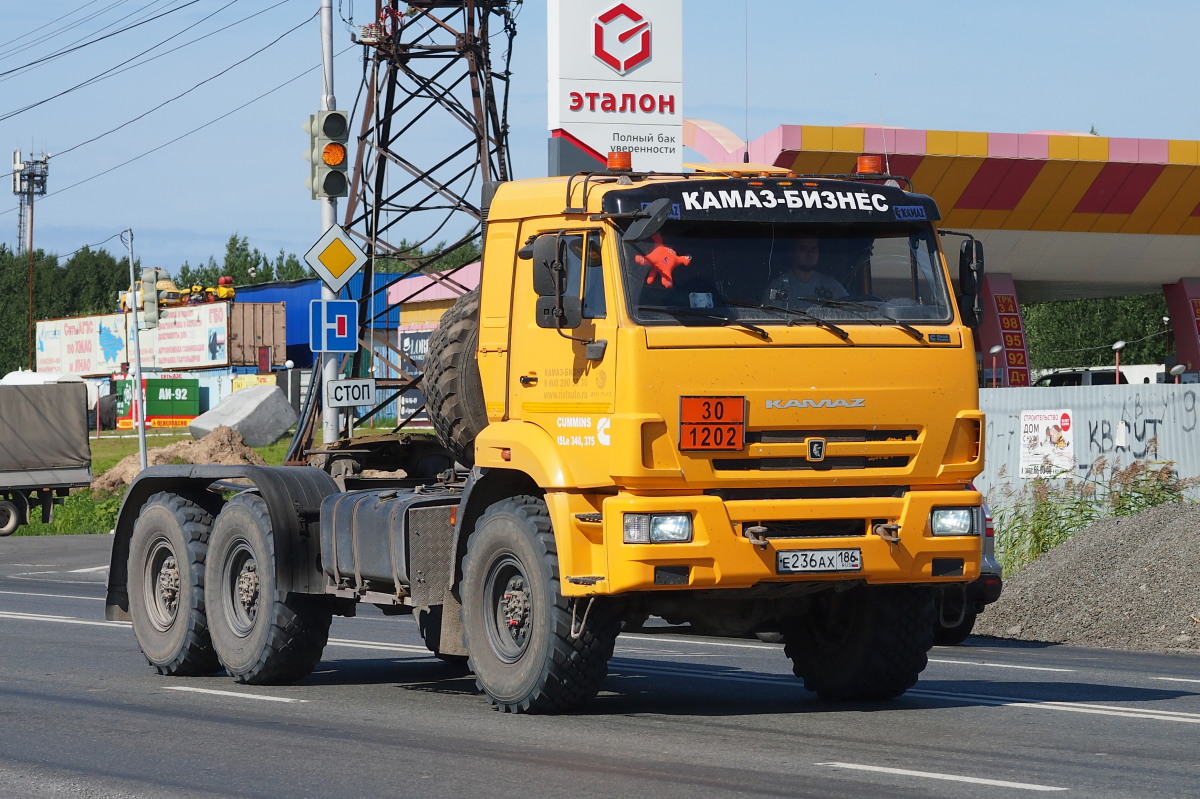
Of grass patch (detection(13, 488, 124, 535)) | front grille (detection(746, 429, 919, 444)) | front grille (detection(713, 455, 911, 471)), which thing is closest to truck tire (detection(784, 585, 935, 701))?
front grille (detection(713, 455, 911, 471))

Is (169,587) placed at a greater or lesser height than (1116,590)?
greater

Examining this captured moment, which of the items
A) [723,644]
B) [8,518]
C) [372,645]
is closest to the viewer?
[372,645]

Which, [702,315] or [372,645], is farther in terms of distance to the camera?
[372,645]

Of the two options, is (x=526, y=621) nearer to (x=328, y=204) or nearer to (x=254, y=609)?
(x=254, y=609)

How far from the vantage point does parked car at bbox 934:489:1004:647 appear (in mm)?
12523

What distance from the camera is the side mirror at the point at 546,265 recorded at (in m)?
9.25

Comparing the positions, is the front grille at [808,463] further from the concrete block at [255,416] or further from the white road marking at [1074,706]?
the concrete block at [255,416]

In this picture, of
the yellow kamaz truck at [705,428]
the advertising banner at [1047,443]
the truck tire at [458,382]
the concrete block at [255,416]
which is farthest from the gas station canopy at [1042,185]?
the concrete block at [255,416]

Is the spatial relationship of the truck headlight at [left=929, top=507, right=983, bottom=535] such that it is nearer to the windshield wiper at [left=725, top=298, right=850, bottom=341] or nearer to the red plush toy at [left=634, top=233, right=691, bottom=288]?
the windshield wiper at [left=725, top=298, right=850, bottom=341]

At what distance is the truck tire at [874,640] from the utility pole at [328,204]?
9.51 m

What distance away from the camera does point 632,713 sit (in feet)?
32.2

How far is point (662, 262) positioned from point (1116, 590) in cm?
969

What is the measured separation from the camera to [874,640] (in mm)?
10188

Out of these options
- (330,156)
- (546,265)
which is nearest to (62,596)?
(330,156)
